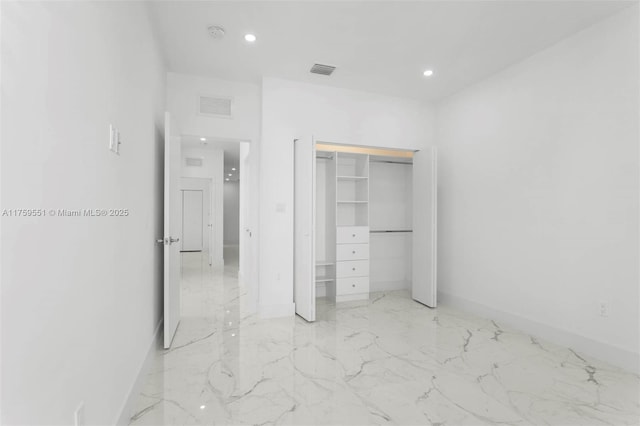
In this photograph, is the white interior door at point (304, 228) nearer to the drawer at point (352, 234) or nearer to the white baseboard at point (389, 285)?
the drawer at point (352, 234)

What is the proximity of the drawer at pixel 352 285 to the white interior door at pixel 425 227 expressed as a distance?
743 mm

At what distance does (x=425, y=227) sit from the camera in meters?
4.57

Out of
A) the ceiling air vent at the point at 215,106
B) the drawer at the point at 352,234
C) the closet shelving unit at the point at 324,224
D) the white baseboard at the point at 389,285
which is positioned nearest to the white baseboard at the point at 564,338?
the white baseboard at the point at 389,285

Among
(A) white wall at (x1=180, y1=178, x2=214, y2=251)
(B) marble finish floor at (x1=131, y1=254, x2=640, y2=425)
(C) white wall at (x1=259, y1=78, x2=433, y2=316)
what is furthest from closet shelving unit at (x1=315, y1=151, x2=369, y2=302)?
(A) white wall at (x1=180, y1=178, x2=214, y2=251)

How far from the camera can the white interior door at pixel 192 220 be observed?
372 inches

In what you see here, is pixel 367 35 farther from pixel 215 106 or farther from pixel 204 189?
pixel 204 189

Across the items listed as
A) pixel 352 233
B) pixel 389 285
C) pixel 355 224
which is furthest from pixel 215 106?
pixel 389 285

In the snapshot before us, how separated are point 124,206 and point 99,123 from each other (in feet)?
2.01

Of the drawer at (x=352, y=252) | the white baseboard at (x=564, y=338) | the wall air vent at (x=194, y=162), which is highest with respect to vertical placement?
the wall air vent at (x=194, y=162)

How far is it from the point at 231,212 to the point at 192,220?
4.30 m

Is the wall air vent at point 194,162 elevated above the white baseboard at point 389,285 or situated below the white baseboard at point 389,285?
above

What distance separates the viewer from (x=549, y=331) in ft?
11.0

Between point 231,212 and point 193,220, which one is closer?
point 193,220

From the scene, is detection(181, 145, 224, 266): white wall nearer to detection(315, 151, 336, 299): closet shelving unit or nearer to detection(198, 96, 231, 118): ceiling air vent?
detection(315, 151, 336, 299): closet shelving unit
